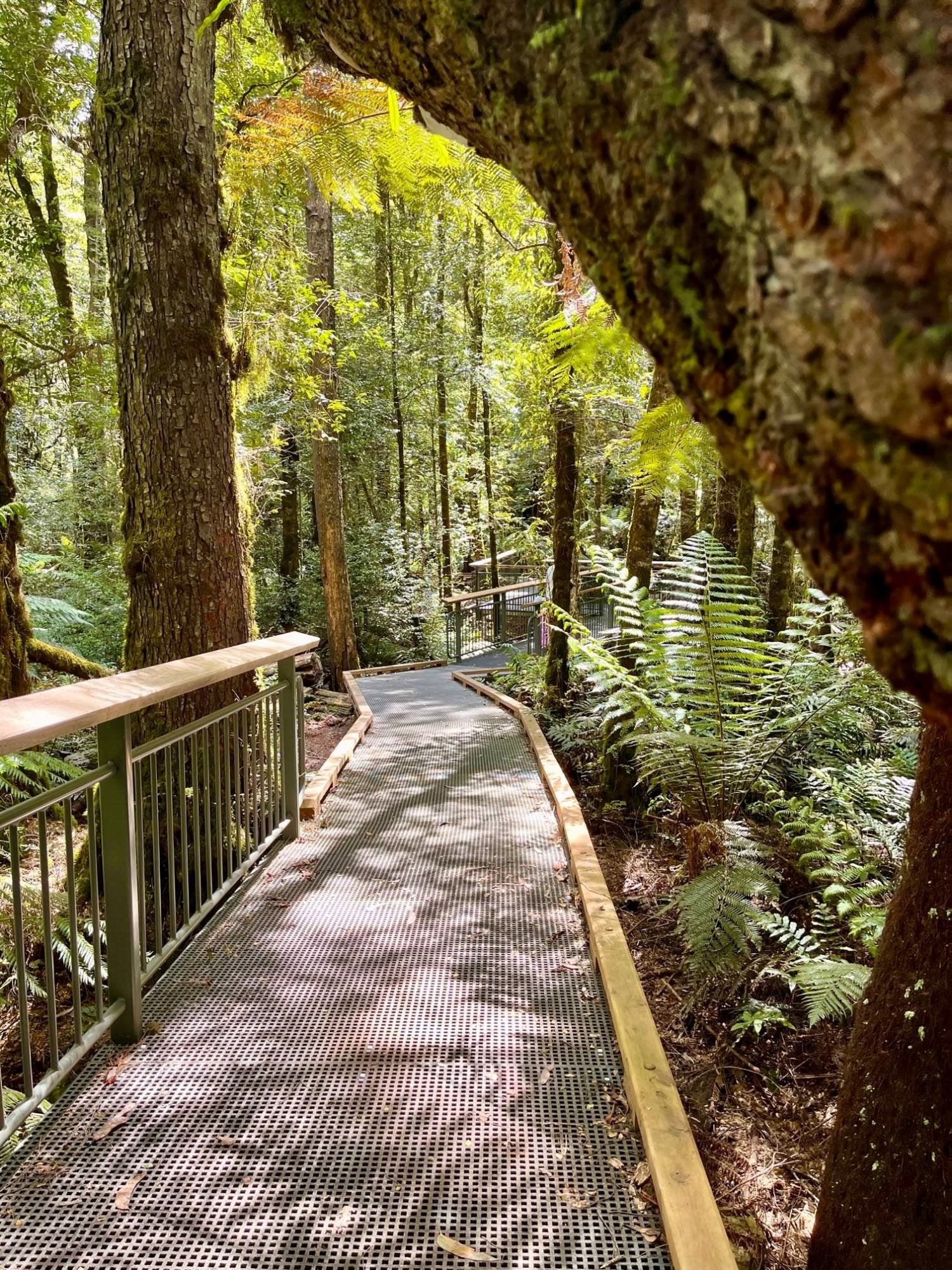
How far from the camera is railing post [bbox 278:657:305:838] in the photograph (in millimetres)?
4383

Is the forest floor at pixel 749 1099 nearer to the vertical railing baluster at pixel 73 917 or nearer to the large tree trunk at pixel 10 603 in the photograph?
the vertical railing baluster at pixel 73 917

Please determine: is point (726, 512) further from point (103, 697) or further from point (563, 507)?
point (103, 697)

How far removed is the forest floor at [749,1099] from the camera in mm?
2514

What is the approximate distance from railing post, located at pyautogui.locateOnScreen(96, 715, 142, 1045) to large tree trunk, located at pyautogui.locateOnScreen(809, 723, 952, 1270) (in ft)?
7.09

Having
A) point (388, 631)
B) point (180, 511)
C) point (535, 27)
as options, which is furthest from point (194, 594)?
point (388, 631)

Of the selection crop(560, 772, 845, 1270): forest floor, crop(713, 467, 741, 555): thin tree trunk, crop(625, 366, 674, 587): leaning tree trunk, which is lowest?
crop(560, 772, 845, 1270): forest floor

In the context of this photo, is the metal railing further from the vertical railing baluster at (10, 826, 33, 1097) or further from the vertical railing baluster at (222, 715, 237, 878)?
the vertical railing baluster at (10, 826, 33, 1097)

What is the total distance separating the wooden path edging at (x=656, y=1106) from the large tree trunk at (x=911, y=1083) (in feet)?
1.22

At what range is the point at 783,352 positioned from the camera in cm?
77

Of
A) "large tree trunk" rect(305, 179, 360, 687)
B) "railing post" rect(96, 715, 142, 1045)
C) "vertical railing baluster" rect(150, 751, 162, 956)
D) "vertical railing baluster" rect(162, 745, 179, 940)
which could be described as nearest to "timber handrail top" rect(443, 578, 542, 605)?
"large tree trunk" rect(305, 179, 360, 687)

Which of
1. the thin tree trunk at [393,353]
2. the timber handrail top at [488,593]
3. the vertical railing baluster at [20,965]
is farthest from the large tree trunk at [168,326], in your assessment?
the thin tree trunk at [393,353]

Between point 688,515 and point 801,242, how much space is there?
568 inches

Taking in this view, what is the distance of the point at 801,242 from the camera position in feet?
2.40

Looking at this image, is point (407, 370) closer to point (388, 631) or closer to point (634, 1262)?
point (388, 631)
